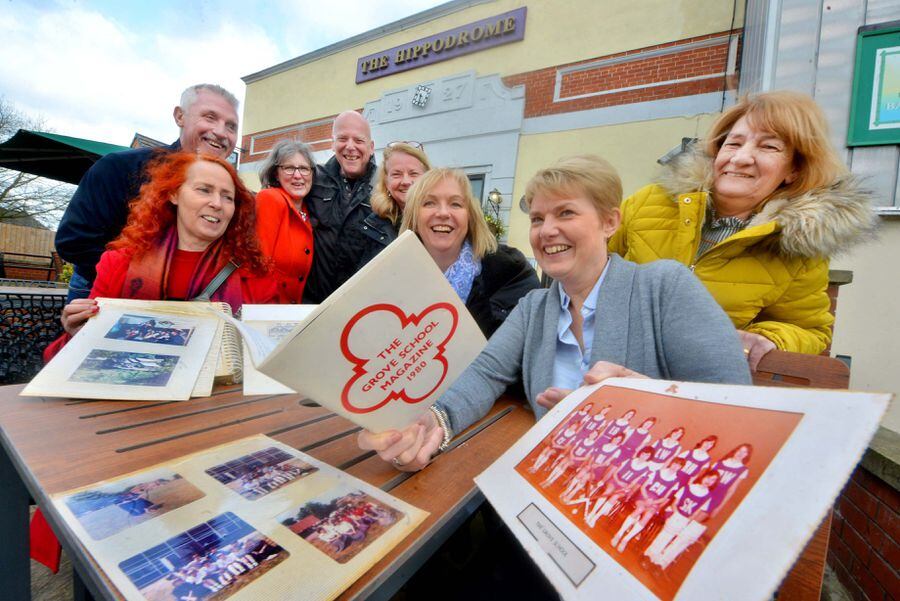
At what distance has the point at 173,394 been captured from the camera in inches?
39.4

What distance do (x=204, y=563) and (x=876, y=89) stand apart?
14.1 ft

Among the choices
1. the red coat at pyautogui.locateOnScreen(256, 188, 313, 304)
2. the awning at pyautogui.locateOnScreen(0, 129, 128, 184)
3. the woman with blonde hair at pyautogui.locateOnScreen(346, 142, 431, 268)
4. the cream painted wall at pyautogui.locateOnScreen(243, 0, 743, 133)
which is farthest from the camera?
the cream painted wall at pyautogui.locateOnScreen(243, 0, 743, 133)

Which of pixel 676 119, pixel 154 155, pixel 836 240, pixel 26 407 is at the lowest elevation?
pixel 26 407

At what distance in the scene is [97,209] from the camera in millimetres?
1804

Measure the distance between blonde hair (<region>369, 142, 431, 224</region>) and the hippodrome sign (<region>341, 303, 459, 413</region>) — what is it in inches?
64.4

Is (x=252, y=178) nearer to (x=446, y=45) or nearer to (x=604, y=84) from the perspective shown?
(x=446, y=45)

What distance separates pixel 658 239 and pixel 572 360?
62cm

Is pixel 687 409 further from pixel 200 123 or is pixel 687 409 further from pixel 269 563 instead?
pixel 200 123

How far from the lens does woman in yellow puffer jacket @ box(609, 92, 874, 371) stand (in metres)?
1.16

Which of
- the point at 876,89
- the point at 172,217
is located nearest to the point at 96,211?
the point at 172,217

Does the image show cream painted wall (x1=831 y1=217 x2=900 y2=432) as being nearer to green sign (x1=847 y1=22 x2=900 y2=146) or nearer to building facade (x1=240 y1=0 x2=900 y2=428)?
building facade (x1=240 y1=0 x2=900 y2=428)

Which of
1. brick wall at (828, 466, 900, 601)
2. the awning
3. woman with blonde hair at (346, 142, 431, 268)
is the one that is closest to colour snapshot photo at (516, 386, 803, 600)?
brick wall at (828, 466, 900, 601)

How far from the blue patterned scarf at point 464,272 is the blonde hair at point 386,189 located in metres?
0.58

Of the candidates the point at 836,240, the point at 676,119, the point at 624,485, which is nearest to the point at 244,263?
the point at 624,485
